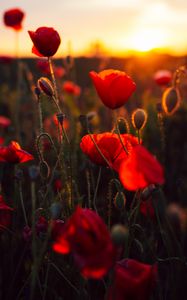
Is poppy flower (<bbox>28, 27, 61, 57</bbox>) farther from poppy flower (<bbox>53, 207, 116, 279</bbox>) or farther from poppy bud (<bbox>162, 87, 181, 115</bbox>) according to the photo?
poppy flower (<bbox>53, 207, 116, 279</bbox>)

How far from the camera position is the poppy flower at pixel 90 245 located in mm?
942

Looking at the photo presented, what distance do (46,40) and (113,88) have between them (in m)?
0.32

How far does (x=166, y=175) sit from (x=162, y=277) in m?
0.98

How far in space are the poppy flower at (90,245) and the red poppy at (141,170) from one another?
114 mm

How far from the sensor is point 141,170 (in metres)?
0.99

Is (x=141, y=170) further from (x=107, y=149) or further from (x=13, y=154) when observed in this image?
(x=13, y=154)

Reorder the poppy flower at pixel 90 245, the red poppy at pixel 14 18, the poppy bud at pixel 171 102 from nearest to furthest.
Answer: the poppy flower at pixel 90 245
the poppy bud at pixel 171 102
the red poppy at pixel 14 18

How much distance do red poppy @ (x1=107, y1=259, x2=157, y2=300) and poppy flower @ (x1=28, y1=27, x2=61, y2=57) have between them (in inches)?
31.4

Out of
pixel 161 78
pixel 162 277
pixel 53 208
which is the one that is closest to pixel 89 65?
pixel 161 78

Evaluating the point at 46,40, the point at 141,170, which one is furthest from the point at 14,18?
the point at 141,170

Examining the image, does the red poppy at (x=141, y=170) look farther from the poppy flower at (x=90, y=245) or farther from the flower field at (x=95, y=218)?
the poppy flower at (x=90, y=245)

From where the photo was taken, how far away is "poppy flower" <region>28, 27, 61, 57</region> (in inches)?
62.0

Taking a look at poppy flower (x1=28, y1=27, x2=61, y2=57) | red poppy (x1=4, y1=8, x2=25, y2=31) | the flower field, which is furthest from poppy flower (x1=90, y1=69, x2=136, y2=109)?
red poppy (x1=4, y1=8, x2=25, y2=31)

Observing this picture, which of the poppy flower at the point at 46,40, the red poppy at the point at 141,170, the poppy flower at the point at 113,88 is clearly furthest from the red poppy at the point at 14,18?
the red poppy at the point at 141,170
